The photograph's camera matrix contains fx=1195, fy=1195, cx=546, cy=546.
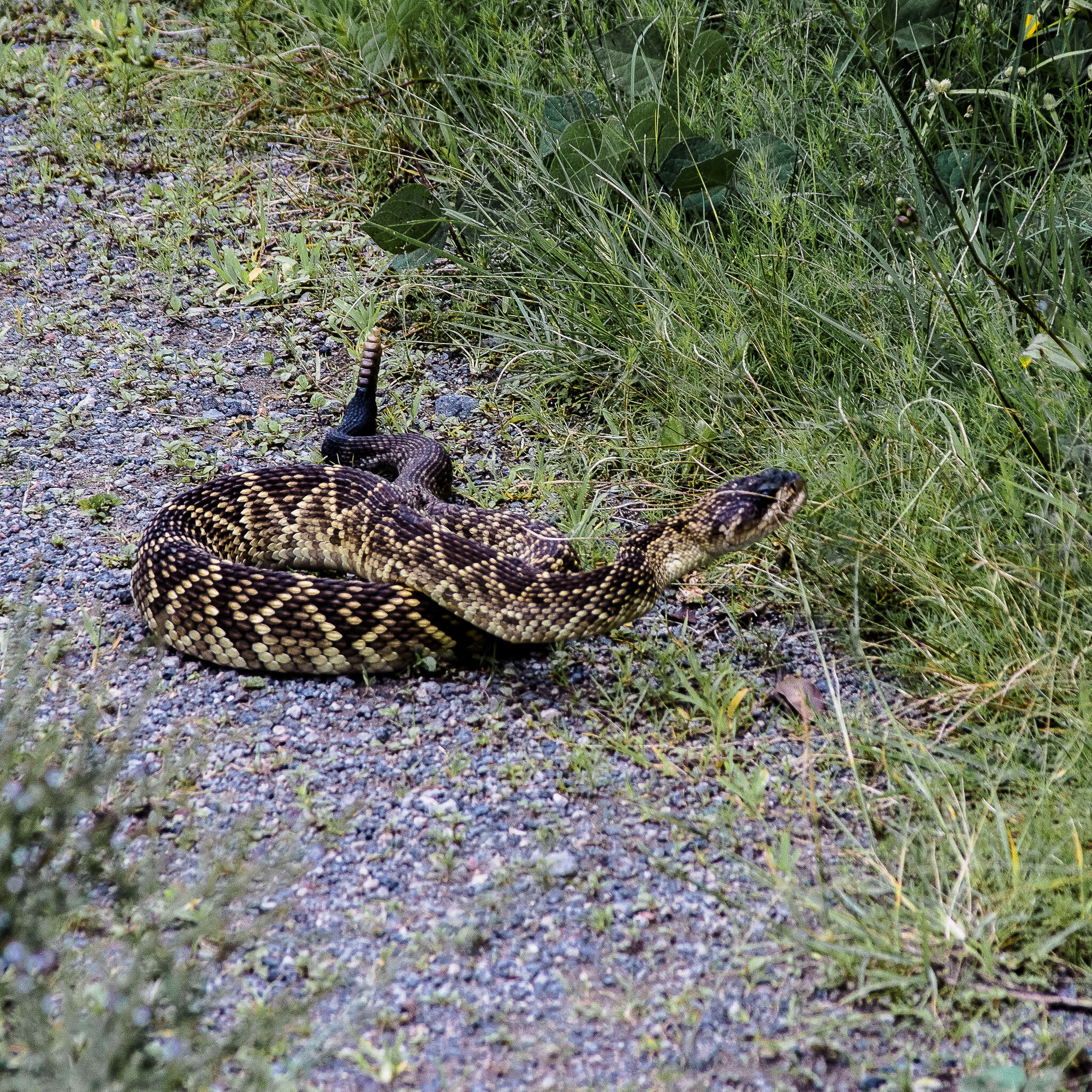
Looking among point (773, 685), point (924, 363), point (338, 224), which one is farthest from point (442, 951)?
point (338, 224)

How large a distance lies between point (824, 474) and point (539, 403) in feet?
5.86

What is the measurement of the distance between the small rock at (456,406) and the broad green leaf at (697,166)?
154 cm

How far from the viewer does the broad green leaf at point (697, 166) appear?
6.19 metres

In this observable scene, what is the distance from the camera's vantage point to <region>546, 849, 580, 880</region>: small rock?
356 centimetres

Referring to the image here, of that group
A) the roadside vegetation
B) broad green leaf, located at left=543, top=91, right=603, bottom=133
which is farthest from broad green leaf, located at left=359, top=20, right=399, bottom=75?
broad green leaf, located at left=543, top=91, right=603, bottom=133

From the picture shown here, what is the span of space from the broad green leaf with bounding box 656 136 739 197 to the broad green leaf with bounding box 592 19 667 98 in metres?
0.58

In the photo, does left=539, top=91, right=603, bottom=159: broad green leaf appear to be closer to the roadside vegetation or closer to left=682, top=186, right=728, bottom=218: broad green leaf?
the roadside vegetation

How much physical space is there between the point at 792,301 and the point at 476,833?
292 cm

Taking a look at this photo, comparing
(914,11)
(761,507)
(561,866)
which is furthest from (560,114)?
(561,866)

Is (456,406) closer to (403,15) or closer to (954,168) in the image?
(403,15)

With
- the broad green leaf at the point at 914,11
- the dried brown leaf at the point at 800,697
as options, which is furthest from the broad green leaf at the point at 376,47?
the dried brown leaf at the point at 800,697

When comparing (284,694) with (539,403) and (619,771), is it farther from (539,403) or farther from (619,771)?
(539,403)

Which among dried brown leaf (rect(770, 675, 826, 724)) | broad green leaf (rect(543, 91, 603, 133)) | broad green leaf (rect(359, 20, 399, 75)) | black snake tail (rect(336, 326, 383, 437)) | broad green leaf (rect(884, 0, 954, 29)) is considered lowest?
dried brown leaf (rect(770, 675, 826, 724))

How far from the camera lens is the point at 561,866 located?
3586 millimetres
